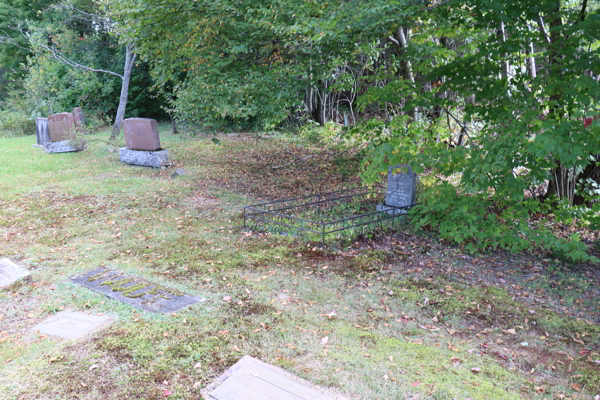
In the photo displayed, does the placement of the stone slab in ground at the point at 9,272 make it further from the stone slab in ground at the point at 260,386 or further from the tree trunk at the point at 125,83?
the tree trunk at the point at 125,83

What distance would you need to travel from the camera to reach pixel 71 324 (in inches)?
180

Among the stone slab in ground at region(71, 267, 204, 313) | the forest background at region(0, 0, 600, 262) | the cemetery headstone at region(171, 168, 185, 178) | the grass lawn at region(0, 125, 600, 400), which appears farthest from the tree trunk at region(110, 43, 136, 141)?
the stone slab in ground at region(71, 267, 204, 313)

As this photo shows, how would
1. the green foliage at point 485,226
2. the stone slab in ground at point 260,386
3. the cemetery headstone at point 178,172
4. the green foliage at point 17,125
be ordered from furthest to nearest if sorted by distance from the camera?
the green foliage at point 17,125 < the cemetery headstone at point 178,172 < the green foliage at point 485,226 < the stone slab in ground at point 260,386

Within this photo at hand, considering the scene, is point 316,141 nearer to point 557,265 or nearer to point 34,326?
point 557,265

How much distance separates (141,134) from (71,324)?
10.3 metres

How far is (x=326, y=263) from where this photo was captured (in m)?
6.62

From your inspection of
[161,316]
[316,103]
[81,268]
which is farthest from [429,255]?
[316,103]

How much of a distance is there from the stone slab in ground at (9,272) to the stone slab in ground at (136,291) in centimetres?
77

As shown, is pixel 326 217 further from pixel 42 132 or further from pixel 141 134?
pixel 42 132

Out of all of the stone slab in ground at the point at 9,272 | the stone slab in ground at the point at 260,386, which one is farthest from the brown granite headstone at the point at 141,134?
the stone slab in ground at the point at 260,386

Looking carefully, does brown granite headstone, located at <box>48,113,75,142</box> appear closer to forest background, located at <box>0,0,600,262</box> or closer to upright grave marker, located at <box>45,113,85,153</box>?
upright grave marker, located at <box>45,113,85,153</box>

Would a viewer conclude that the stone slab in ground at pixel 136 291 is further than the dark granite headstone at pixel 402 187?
No

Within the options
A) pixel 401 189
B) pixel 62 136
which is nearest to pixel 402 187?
pixel 401 189

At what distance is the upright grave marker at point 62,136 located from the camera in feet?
54.7
